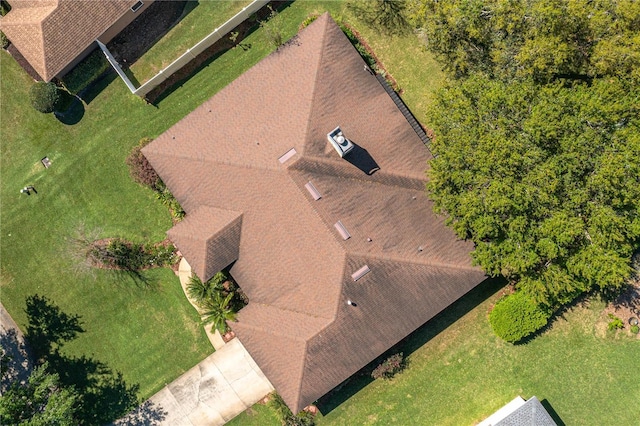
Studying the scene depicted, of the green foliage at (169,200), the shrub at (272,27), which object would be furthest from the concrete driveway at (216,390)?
the shrub at (272,27)

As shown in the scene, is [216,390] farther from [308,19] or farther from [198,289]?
[308,19]

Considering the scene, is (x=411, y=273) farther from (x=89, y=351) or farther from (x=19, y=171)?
(x=19, y=171)

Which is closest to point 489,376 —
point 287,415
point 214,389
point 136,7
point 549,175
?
point 287,415

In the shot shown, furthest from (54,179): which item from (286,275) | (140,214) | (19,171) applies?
(286,275)

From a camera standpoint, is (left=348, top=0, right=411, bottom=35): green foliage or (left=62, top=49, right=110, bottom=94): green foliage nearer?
(left=348, top=0, right=411, bottom=35): green foliage

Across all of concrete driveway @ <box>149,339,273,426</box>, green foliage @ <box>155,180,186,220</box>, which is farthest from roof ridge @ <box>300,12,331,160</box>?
concrete driveway @ <box>149,339,273,426</box>

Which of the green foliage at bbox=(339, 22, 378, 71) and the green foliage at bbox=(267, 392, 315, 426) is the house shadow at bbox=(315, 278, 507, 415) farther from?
the green foliage at bbox=(339, 22, 378, 71)

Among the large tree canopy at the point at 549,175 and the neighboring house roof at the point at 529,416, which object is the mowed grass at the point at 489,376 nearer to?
the neighboring house roof at the point at 529,416
